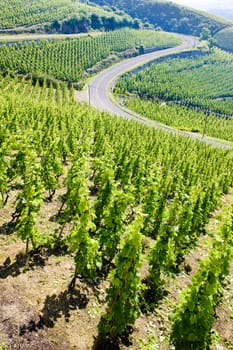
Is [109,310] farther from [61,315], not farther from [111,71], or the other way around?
[111,71]

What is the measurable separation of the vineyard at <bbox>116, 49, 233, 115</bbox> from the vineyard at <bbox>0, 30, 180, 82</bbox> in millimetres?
19208

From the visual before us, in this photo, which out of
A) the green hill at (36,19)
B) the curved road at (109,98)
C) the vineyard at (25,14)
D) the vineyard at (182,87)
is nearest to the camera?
the curved road at (109,98)

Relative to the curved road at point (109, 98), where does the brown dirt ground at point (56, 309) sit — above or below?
above

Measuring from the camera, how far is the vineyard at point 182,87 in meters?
136

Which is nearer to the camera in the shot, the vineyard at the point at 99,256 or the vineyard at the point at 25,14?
the vineyard at the point at 99,256

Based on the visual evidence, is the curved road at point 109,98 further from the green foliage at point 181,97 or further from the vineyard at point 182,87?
the vineyard at point 182,87

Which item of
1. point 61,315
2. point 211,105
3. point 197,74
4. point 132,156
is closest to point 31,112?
point 132,156

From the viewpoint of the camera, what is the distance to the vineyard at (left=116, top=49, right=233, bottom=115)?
13588cm

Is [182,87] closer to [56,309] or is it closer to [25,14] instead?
[25,14]

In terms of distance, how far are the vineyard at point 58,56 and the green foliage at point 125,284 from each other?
9736 cm

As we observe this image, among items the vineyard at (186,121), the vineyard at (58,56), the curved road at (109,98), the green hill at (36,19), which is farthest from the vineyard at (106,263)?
the green hill at (36,19)

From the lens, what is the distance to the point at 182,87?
6038 inches

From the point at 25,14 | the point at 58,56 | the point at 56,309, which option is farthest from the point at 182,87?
the point at 56,309

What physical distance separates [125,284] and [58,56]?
13721cm
